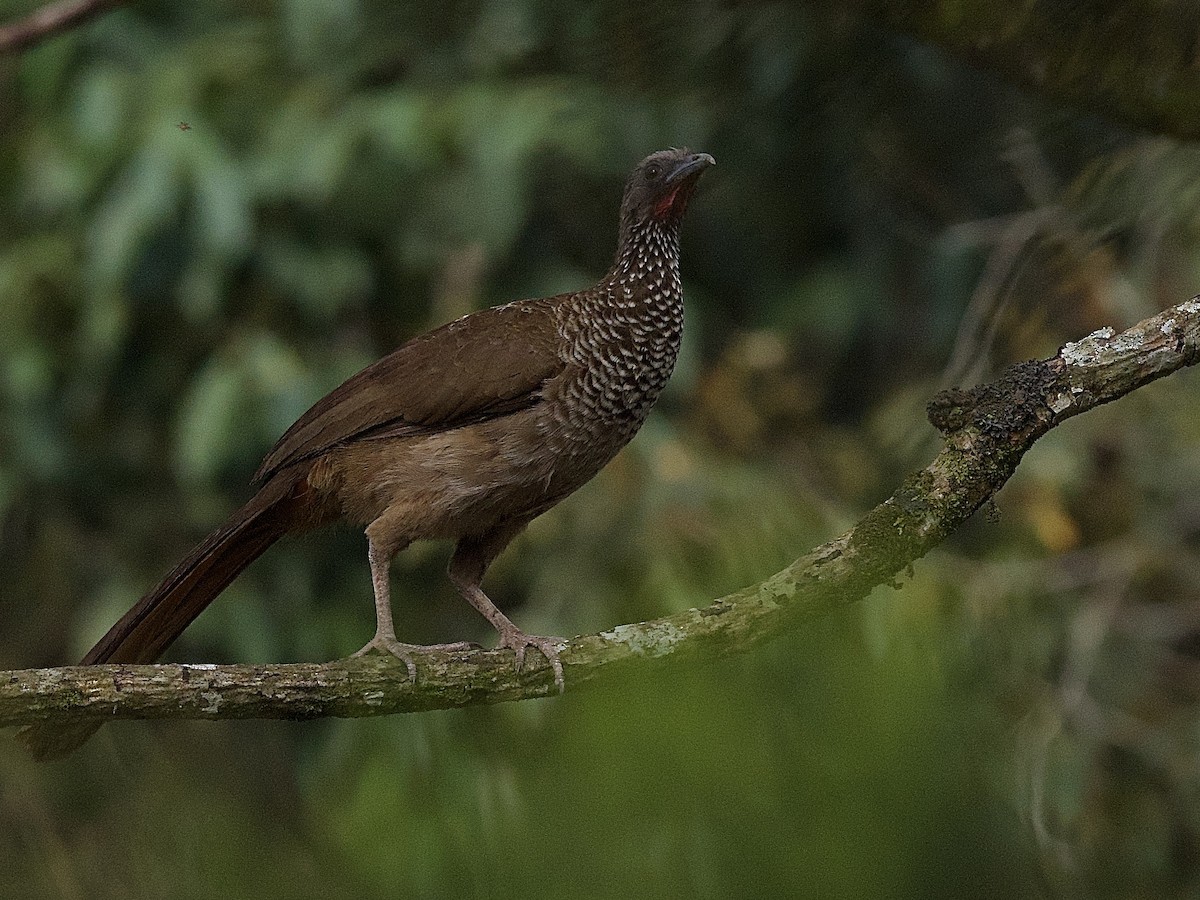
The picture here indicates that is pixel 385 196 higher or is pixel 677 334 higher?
pixel 677 334

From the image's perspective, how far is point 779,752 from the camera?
505mm

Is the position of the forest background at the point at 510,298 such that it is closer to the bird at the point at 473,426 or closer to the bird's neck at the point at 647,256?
the bird's neck at the point at 647,256

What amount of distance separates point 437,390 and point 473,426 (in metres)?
0.10

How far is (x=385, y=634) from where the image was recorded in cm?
265

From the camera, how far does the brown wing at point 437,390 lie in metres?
2.91

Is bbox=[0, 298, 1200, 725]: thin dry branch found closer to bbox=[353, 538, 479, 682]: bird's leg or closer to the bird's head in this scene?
bbox=[353, 538, 479, 682]: bird's leg

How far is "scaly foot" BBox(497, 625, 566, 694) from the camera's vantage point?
2340mm

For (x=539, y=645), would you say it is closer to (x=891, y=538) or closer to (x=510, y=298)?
(x=891, y=538)

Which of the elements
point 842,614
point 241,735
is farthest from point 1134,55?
point 241,735

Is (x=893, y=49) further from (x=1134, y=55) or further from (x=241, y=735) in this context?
(x=241, y=735)

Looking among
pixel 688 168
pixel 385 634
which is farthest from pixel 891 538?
pixel 688 168

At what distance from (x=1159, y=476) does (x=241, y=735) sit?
3.59 m

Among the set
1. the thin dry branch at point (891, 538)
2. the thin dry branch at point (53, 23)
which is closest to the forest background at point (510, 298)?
the thin dry branch at point (891, 538)

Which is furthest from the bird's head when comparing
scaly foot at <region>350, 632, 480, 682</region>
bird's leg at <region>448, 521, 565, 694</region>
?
scaly foot at <region>350, 632, 480, 682</region>
